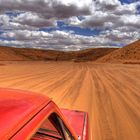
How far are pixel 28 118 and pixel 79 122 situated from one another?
109 inches

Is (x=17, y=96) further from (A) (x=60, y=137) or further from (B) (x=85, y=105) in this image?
(B) (x=85, y=105)

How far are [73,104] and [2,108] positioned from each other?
27.9ft

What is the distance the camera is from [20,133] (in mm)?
1945

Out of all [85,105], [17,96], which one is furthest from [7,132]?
[85,105]

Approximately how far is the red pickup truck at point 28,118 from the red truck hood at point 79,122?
0.39 ft

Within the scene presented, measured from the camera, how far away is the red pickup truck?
1963 mm

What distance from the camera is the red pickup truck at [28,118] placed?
196cm

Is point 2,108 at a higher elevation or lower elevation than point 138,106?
higher

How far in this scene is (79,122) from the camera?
196 inches

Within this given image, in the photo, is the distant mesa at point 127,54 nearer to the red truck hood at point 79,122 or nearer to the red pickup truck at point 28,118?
the red truck hood at point 79,122

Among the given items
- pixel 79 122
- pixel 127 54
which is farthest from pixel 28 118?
pixel 127 54

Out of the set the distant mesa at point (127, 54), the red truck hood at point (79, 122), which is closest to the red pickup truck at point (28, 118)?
the red truck hood at point (79, 122)

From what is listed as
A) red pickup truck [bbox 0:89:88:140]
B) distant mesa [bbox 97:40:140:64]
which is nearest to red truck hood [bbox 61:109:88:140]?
red pickup truck [bbox 0:89:88:140]

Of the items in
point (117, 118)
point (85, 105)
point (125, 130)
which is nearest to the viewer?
point (125, 130)
